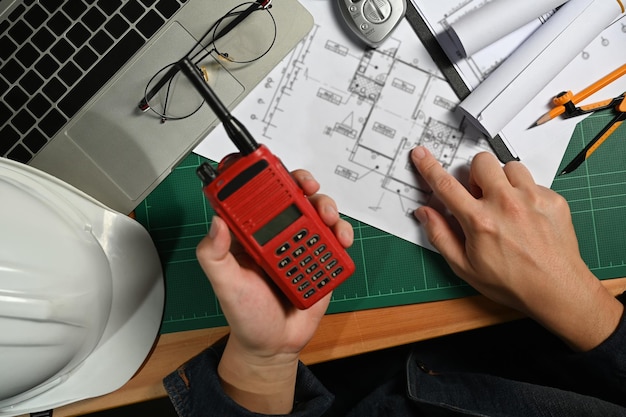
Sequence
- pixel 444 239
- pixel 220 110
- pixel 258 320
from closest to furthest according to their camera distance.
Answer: pixel 220 110
pixel 258 320
pixel 444 239

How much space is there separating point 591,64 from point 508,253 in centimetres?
31

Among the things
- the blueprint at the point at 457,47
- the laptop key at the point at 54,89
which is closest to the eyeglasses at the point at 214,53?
the laptop key at the point at 54,89

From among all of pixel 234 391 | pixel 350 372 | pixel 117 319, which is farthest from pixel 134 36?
pixel 350 372

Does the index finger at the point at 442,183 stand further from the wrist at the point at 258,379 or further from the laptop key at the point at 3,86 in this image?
the laptop key at the point at 3,86

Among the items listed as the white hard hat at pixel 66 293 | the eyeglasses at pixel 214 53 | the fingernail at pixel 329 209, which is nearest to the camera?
the white hard hat at pixel 66 293

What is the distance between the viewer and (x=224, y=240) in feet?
1.59

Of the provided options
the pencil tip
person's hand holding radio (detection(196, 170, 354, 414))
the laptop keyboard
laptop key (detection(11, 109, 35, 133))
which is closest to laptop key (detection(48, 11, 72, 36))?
the laptop keyboard

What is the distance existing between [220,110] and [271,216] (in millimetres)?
117

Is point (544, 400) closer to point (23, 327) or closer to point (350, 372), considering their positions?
point (350, 372)

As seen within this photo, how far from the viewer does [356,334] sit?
676 millimetres

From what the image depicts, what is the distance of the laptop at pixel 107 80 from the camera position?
0.62 m

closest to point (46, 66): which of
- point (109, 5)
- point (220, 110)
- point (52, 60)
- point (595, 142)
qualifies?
point (52, 60)

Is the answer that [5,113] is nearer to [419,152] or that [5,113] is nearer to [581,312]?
[419,152]

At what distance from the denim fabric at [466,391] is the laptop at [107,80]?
0.86ft
